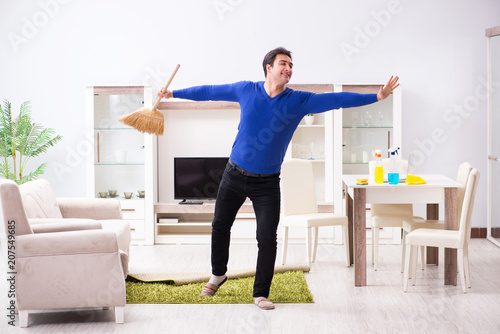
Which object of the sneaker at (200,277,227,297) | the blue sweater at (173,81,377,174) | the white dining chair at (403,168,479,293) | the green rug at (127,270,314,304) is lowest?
the green rug at (127,270,314,304)

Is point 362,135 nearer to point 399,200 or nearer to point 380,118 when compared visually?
point 380,118

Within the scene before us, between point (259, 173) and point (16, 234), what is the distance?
138 centimetres

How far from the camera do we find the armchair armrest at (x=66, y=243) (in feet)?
10.7

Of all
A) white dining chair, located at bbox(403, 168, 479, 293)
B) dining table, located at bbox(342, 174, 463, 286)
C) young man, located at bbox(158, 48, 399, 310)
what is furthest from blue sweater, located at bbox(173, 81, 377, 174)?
white dining chair, located at bbox(403, 168, 479, 293)

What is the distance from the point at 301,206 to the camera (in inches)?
199

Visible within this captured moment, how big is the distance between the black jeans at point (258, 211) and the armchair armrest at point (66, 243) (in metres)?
0.67

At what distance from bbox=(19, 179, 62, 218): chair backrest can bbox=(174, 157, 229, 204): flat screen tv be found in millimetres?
1743

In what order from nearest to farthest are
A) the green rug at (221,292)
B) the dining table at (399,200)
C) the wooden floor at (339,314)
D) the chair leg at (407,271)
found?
1. the wooden floor at (339,314)
2. the green rug at (221,292)
3. the chair leg at (407,271)
4. the dining table at (399,200)

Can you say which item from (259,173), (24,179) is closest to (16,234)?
(259,173)

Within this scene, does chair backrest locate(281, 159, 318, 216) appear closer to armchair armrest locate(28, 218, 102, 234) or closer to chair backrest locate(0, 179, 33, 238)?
armchair armrest locate(28, 218, 102, 234)

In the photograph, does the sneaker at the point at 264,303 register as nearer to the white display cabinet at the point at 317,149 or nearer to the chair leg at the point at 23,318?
the chair leg at the point at 23,318

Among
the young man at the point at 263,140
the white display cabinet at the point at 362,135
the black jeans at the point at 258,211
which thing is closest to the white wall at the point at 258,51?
the white display cabinet at the point at 362,135

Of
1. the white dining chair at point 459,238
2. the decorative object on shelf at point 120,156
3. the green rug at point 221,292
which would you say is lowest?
the green rug at point 221,292

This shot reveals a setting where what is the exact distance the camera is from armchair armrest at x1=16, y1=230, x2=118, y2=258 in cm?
326
